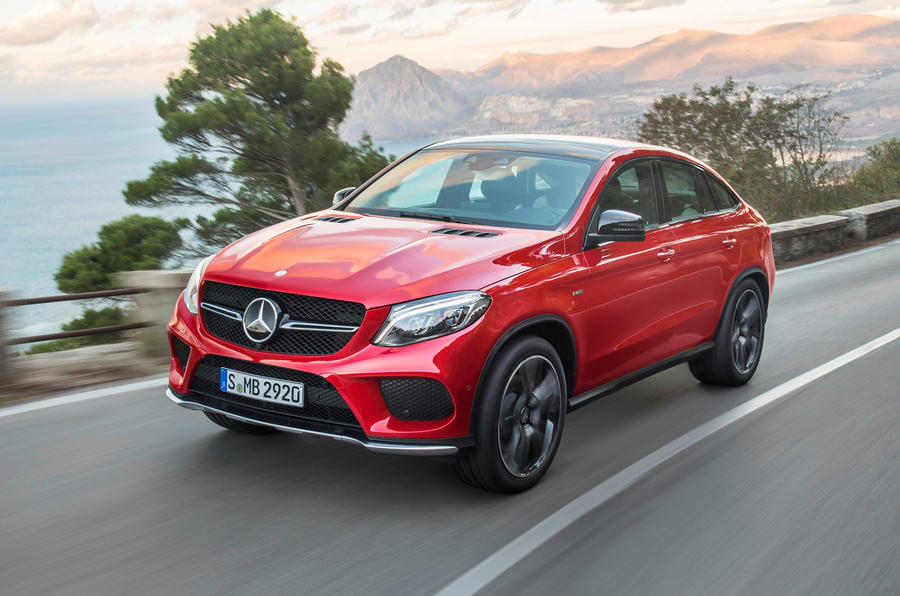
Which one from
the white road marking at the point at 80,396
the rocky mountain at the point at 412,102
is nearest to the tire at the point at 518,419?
the white road marking at the point at 80,396

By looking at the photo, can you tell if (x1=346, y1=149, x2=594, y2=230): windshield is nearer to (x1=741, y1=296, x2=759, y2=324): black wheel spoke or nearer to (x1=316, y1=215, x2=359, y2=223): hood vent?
(x1=316, y1=215, x2=359, y2=223): hood vent

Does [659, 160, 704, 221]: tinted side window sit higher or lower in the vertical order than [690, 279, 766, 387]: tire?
higher

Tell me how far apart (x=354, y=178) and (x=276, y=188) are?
4027mm

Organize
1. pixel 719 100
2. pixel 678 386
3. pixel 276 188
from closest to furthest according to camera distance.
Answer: pixel 678 386, pixel 276 188, pixel 719 100

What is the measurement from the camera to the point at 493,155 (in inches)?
222

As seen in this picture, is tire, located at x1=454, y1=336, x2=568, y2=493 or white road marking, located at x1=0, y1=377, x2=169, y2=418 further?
white road marking, located at x1=0, y1=377, x2=169, y2=418

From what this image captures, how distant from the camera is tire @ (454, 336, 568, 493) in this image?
13.8ft

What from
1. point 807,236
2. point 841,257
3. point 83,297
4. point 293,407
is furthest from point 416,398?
point 841,257

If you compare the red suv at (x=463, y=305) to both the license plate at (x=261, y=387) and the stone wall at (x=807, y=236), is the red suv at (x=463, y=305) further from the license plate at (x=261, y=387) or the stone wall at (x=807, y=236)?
the stone wall at (x=807, y=236)

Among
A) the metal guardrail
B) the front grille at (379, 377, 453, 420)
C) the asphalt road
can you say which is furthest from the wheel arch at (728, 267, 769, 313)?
the metal guardrail

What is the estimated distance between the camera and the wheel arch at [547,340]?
164 inches

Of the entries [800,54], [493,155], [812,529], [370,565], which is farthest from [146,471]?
[800,54]

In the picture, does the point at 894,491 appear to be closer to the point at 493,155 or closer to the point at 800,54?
the point at 493,155

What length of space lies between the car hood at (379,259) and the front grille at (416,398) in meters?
0.34
